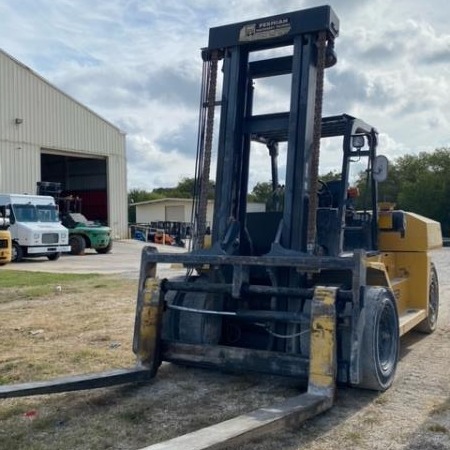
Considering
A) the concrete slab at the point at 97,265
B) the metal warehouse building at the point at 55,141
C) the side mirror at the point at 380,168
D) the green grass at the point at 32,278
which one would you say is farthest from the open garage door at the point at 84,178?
the side mirror at the point at 380,168

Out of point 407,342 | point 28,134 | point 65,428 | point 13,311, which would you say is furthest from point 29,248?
point 65,428

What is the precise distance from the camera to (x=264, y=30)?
586 cm

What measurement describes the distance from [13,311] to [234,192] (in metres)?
5.70

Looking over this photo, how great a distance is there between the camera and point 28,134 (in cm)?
3008

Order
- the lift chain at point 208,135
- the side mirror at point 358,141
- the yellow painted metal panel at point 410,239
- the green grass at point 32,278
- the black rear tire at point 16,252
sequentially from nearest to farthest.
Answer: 1. the lift chain at point 208,135
2. the side mirror at point 358,141
3. the yellow painted metal panel at point 410,239
4. the green grass at point 32,278
5. the black rear tire at point 16,252

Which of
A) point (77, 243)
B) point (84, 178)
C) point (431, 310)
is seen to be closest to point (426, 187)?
point (84, 178)

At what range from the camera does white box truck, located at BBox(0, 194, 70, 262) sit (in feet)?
73.3

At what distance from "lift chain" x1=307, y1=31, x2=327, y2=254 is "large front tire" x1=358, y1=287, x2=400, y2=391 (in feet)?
2.32

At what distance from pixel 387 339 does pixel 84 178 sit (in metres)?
34.8

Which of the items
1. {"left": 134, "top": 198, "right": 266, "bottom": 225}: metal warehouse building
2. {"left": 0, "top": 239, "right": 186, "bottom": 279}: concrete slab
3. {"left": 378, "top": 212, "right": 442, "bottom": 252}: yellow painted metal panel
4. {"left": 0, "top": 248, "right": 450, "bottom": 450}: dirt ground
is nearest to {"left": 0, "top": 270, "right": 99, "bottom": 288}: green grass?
{"left": 0, "top": 239, "right": 186, "bottom": 279}: concrete slab

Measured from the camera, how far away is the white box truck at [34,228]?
22.3 meters

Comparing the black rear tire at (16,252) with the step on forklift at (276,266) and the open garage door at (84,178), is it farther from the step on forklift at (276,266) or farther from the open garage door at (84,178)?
the step on forklift at (276,266)

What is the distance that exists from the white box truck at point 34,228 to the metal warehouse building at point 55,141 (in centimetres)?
636

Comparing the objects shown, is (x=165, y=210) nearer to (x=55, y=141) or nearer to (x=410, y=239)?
(x=55, y=141)
